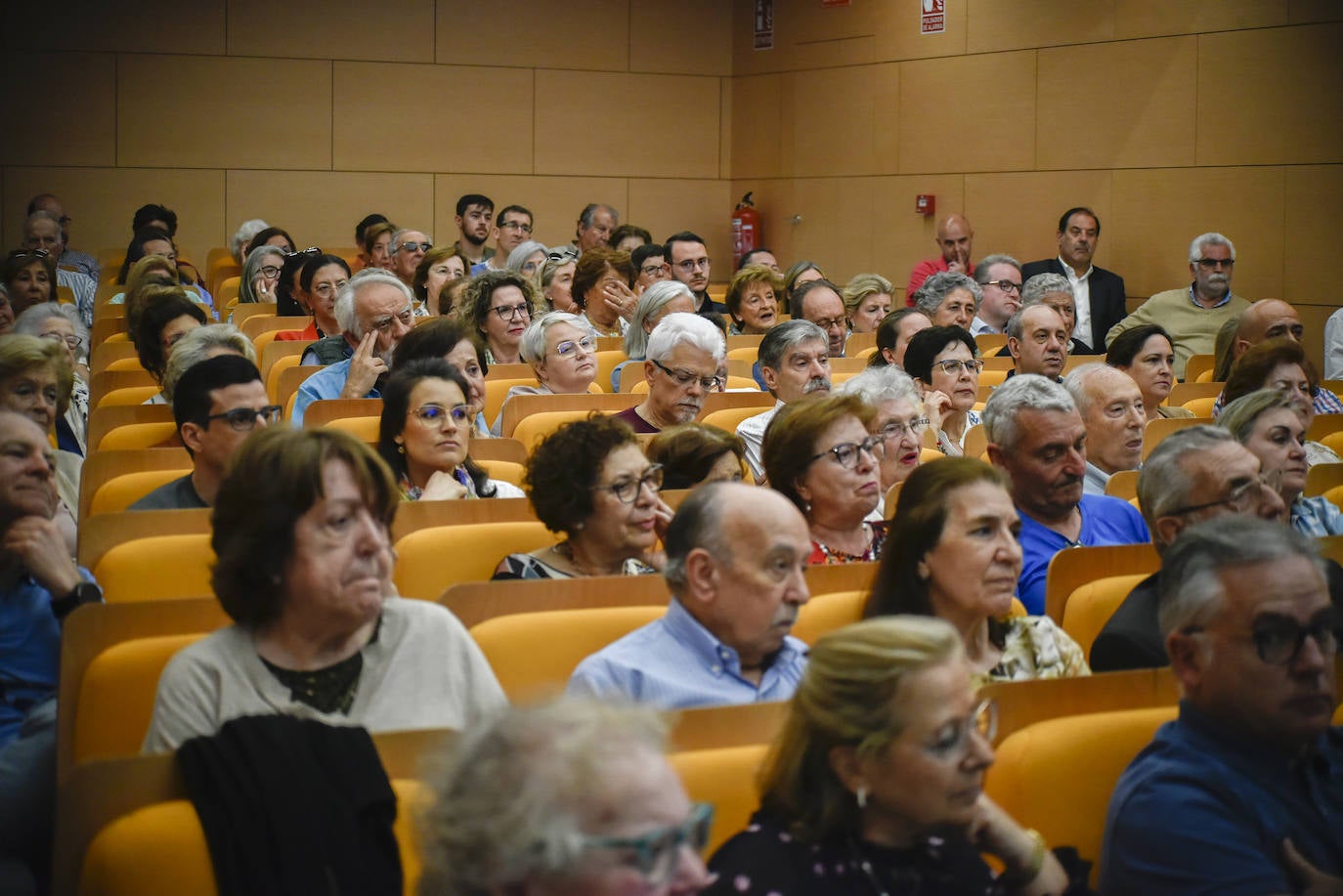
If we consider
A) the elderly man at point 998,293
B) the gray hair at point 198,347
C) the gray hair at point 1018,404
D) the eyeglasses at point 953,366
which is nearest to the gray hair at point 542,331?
the gray hair at point 198,347

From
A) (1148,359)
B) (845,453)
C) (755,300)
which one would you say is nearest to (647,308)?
(755,300)

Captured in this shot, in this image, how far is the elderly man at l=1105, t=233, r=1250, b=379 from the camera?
8023 millimetres

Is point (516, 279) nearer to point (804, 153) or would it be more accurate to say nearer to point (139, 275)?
point (139, 275)

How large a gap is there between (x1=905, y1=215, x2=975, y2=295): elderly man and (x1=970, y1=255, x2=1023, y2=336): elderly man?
1.50 meters

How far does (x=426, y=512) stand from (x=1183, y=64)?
23.2 feet

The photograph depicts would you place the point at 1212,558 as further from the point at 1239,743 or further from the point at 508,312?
the point at 508,312

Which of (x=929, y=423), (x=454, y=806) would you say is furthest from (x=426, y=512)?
(x=929, y=423)

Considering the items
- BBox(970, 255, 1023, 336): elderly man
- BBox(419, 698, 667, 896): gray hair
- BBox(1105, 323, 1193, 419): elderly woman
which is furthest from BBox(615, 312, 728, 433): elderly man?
BBox(970, 255, 1023, 336): elderly man

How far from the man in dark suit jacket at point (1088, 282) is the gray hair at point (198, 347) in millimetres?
6017

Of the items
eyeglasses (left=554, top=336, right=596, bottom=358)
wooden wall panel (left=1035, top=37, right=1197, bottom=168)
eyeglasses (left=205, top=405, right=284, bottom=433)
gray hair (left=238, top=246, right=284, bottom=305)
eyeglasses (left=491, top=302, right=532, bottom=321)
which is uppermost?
wooden wall panel (left=1035, top=37, right=1197, bottom=168)

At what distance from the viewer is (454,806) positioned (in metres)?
1.31

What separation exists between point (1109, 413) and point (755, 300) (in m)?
3.52

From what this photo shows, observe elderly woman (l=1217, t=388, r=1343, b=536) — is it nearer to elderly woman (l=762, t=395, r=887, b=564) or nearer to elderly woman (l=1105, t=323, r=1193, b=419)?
elderly woman (l=762, t=395, r=887, b=564)

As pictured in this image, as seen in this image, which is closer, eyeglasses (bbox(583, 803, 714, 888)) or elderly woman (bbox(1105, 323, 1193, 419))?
eyeglasses (bbox(583, 803, 714, 888))
